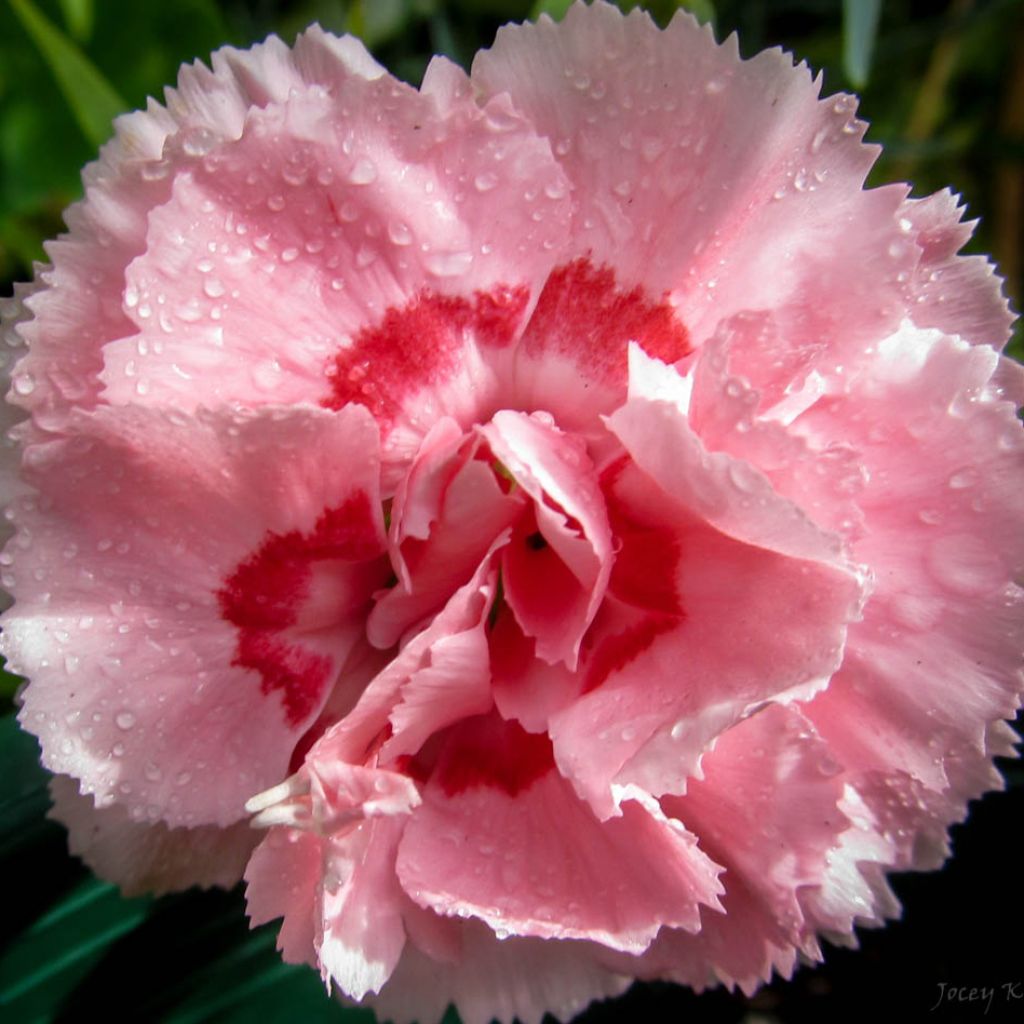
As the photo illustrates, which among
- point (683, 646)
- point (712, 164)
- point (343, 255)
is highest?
point (712, 164)

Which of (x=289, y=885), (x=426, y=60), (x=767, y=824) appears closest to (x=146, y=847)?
(x=289, y=885)

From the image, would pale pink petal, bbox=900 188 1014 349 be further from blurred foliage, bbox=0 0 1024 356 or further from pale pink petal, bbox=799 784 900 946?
blurred foliage, bbox=0 0 1024 356

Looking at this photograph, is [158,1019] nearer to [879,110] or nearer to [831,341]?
[831,341]

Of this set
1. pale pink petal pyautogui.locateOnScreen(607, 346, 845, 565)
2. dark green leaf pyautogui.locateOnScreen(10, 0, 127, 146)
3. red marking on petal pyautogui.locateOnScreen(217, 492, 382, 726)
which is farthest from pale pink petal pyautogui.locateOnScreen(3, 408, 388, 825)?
dark green leaf pyautogui.locateOnScreen(10, 0, 127, 146)

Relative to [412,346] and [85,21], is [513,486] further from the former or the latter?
[85,21]

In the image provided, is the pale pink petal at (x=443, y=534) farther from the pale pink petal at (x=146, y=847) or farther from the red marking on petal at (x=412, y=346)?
the pale pink petal at (x=146, y=847)

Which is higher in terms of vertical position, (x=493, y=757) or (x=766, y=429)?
(x=766, y=429)
